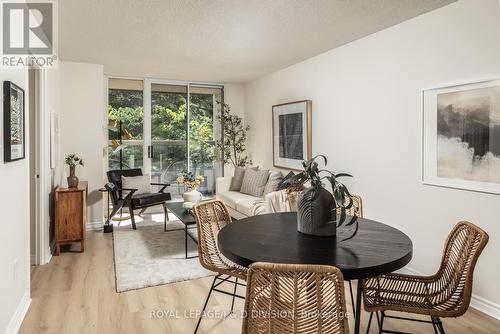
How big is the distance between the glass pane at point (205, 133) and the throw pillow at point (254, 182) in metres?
1.46

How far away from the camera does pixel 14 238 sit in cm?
232

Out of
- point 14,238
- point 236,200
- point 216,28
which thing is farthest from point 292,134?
point 14,238

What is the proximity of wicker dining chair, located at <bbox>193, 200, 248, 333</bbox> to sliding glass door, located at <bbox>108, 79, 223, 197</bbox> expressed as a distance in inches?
160

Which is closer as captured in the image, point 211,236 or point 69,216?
point 211,236

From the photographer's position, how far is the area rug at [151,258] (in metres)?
3.20

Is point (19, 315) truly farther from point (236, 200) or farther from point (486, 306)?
point (486, 306)

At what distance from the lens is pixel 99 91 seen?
499cm

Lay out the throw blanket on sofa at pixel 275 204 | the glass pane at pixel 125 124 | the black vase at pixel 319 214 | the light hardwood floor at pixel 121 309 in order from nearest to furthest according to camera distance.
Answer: the black vase at pixel 319 214
the light hardwood floor at pixel 121 309
the throw blanket on sofa at pixel 275 204
the glass pane at pixel 125 124

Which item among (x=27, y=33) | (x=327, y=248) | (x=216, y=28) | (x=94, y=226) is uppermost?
(x=216, y=28)

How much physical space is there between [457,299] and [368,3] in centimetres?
232

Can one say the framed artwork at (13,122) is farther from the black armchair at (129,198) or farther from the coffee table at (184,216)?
the black armchair at (129,198)

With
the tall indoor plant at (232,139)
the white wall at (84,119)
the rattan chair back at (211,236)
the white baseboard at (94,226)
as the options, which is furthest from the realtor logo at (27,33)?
the tall indoor plant at (232,139)

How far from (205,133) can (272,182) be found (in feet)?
7.88

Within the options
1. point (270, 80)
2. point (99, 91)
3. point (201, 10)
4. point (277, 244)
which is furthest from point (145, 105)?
point (277, 244)
